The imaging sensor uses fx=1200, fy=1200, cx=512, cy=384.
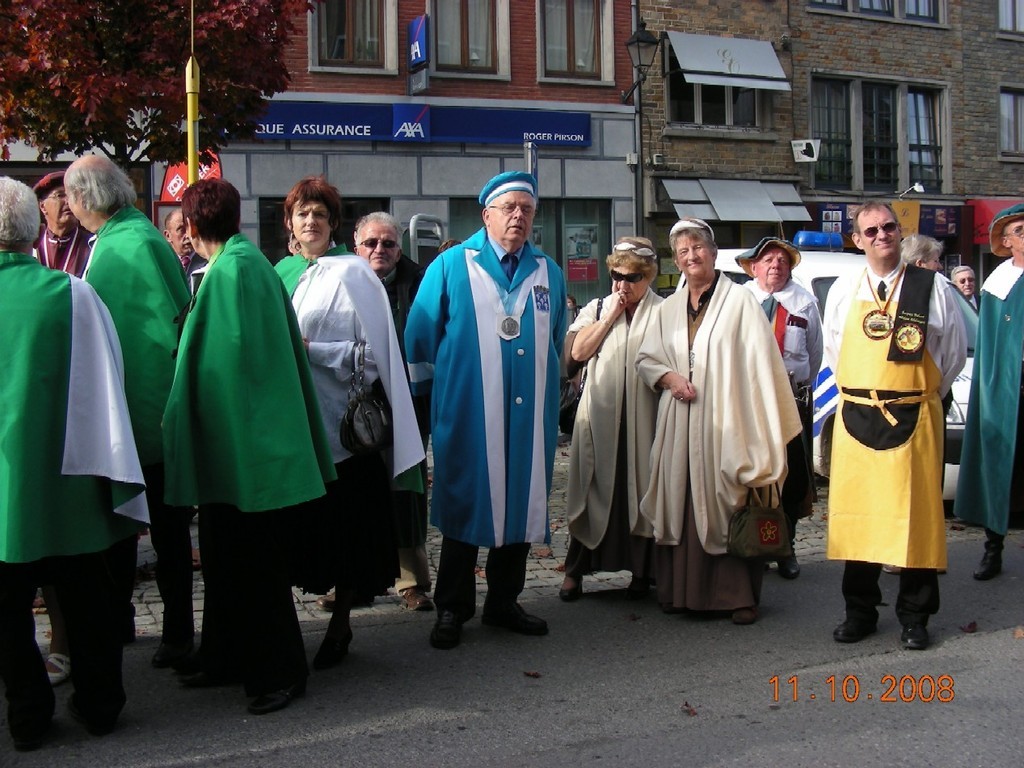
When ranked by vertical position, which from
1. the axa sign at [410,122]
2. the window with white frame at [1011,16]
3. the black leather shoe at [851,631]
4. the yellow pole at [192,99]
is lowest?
the black leather shoe at [851,631]

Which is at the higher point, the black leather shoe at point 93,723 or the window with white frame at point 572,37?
the window with white frame at point 572,37

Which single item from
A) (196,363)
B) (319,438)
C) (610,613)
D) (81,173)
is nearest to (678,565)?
(610,613)

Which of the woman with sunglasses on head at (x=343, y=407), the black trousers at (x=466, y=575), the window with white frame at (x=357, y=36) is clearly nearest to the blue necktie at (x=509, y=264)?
the woman with sunglasses on head at (x=343, y=407)

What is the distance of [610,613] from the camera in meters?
6.21

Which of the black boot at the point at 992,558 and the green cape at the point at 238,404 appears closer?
the green cape at the point at 238,404

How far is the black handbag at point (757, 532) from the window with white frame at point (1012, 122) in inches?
864

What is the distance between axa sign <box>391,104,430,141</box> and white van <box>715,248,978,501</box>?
9.17 metres

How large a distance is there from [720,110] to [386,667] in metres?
18.4

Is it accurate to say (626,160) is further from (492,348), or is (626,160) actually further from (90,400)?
(90,400)

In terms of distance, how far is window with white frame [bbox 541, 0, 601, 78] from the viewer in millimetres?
20516

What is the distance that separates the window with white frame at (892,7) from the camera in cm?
2312

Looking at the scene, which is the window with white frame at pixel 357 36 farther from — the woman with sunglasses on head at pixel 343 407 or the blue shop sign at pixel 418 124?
the woman with sunglasses on head at pixel 343 407

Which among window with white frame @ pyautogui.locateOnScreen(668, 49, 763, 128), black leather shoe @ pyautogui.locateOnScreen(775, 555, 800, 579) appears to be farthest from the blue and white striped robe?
window with white frame @ pyautogui.locateOnScreen(668, 49, 763, 128)
